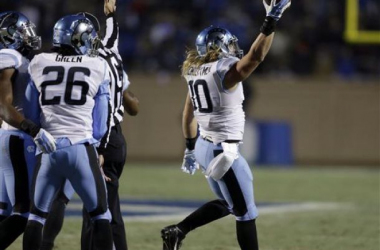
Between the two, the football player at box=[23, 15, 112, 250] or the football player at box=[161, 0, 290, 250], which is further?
the football player at box=[161, 0, 290, 250]

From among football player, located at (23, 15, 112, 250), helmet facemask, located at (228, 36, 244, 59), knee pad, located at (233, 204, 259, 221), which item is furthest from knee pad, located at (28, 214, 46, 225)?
helmet facemask, located at (228, 36, 244, 59)

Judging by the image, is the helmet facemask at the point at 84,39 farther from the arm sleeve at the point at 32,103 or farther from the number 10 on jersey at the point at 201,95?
the number 10 on jersey at the point at 201,95

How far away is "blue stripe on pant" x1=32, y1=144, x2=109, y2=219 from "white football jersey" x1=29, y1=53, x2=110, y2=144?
0.10 m

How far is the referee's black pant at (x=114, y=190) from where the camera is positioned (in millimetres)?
6297

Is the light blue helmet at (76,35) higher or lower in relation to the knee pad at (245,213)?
higher

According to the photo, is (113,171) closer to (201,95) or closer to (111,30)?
(201,95)

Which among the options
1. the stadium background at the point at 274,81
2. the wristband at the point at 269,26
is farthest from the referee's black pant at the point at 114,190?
the stadium background at the point at 274,81

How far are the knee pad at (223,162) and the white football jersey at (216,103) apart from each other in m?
0.08

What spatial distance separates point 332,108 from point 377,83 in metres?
0.96

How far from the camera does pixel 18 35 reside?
6.21 m

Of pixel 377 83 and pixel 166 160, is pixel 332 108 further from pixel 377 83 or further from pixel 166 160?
pixel 166 160

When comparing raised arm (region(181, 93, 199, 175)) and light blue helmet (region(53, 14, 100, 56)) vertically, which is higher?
light blue helmet (region(53, 14, 100, 56))

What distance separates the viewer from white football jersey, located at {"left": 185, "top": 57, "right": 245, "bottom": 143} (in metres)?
6.29

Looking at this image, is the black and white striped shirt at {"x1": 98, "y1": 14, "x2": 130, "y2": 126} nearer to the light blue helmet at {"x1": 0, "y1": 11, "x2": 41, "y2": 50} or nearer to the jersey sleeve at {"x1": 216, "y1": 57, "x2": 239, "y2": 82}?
the light blue helmet at {"x1": 0, "y1": 11, "x2": 41, "y2": 50}
